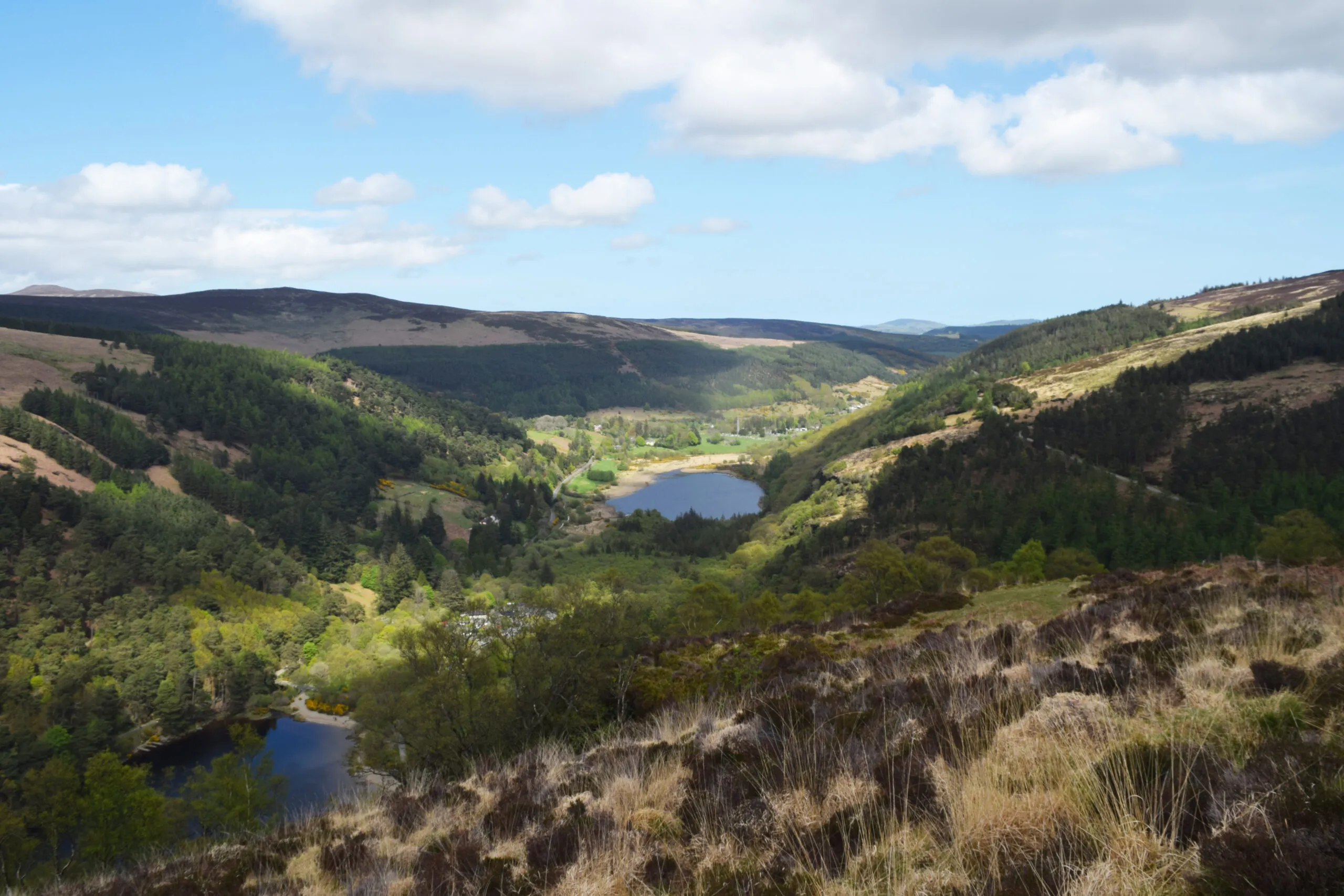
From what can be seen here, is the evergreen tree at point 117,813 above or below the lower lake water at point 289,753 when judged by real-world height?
above

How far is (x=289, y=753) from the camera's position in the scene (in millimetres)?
70750

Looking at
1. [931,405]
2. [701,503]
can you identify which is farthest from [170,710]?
[931,405]

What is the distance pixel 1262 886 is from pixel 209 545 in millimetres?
122739

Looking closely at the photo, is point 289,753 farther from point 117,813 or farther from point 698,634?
point 698,634

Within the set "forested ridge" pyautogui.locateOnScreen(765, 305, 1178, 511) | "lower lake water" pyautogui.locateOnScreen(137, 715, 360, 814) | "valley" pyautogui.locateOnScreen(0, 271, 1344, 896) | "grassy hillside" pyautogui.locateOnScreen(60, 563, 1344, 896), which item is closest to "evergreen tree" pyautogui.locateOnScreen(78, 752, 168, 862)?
"valley" pyautogui.locateOnScreen(0, 271, 1344, 896)

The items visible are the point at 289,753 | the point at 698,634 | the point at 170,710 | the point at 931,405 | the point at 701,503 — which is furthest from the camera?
the point at 701,503

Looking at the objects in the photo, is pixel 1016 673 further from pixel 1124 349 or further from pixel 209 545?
pixel 1124 349

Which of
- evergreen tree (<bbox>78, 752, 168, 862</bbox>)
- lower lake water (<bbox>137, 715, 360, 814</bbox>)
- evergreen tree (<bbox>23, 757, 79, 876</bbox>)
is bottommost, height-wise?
lower lake water (<bbox>137, 715, 360, 814</bbox>)

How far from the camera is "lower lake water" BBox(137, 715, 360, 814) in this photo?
63250 mm

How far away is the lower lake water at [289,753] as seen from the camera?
6325 centimetres

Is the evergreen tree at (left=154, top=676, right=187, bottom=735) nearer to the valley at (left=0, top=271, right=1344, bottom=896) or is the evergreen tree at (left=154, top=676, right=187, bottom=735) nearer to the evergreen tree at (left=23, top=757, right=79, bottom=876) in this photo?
the valley at (left=0, top=271, right=1344, bottom=896)

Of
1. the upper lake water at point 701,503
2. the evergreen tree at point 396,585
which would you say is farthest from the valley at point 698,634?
the upper lake water at point 701,503

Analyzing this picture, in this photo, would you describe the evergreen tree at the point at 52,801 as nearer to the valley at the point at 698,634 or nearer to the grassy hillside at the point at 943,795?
the valley at the point at 698,634

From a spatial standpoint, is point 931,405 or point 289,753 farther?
point 931,405
